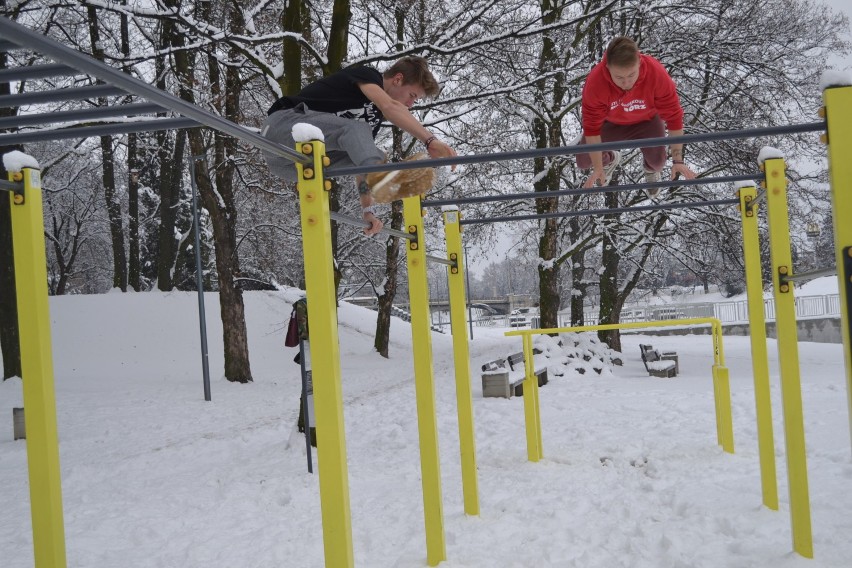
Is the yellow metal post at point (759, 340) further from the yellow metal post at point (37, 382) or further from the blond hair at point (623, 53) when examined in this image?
the yellow metal post at point (37, 382)

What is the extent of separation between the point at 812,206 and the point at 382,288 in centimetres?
914

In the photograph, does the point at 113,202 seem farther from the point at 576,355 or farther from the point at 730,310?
the point at 730,310

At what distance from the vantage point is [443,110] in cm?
1184

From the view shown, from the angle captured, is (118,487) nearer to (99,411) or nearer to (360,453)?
(360,453)

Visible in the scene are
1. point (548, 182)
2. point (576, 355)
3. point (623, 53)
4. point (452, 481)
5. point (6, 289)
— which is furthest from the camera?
point (548, 182)

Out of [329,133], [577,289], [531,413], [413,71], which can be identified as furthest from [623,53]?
[577,289]

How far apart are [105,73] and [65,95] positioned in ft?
2.30

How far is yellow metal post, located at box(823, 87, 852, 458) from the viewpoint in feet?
7.08

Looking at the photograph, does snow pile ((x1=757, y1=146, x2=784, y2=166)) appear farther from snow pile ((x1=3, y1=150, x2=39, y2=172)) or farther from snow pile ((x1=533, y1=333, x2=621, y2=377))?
snow pile ((x1=533, y1=333, x2=621, y2=377))

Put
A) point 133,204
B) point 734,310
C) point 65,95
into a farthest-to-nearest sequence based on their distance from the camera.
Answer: point 734,310 < point 133,204 < point 65,95

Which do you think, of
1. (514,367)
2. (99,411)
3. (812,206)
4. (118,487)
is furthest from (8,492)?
(812,206)

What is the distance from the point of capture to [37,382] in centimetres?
211

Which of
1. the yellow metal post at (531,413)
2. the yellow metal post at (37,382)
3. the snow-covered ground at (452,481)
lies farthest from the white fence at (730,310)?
the yellow metal post at (37,382)

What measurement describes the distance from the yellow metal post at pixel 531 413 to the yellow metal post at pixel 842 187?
11.9ft
